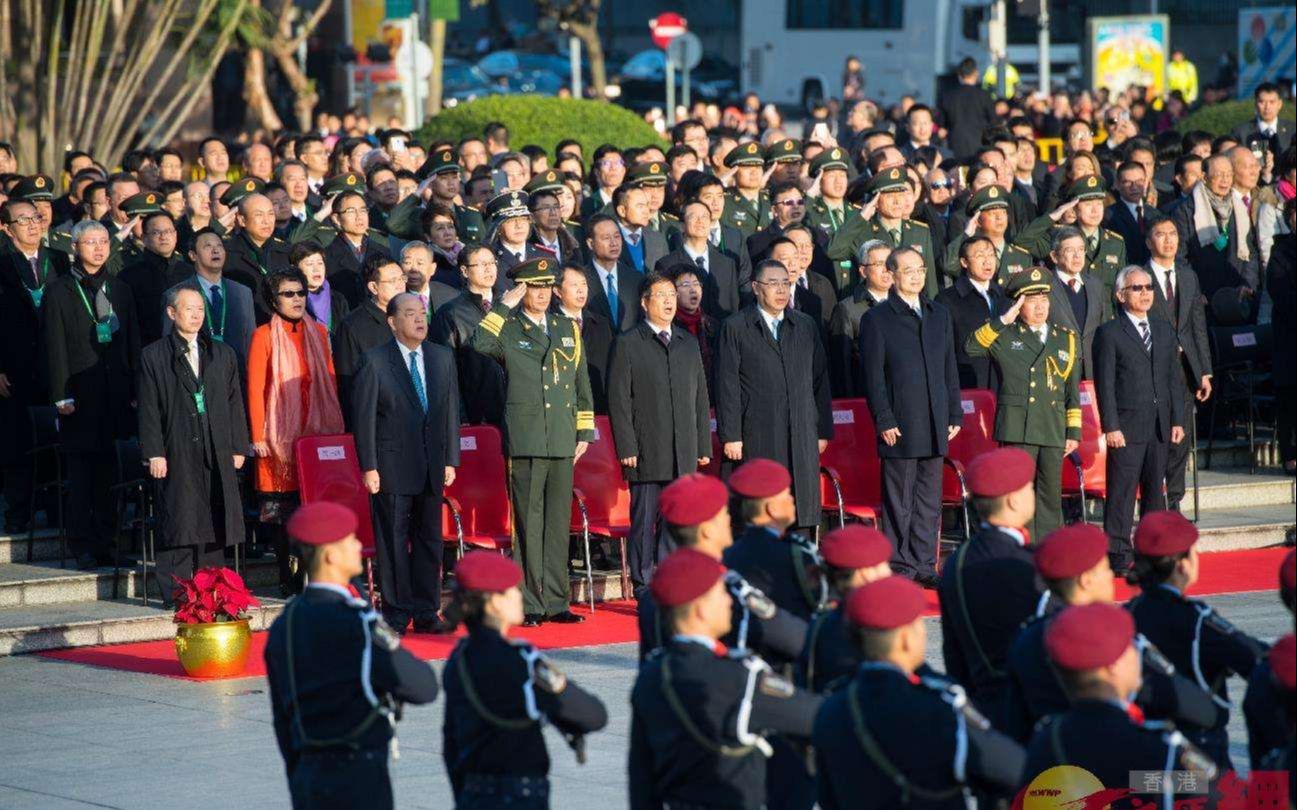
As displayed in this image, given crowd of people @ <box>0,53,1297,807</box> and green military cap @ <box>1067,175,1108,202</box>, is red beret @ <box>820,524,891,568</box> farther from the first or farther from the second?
green military cap @ <box>1067,175,1108,202</box>

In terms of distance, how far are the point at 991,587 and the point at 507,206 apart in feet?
25.7

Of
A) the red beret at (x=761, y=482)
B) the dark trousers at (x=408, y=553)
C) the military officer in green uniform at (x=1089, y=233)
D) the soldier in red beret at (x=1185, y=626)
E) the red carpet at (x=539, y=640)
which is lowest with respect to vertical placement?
the red carpet at (x=539, y=640)

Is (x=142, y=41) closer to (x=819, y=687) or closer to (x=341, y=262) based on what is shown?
(x=341, y=262)

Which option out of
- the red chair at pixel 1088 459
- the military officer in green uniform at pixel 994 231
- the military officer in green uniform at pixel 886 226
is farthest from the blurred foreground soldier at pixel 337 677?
the military officer in green uniform at pixel 994 231

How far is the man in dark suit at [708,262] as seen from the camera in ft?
51.9

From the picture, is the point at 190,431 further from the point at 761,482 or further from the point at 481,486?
the point at 761,482

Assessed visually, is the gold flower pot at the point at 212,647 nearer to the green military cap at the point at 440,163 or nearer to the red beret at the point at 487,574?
the red beret at the point at 487,574

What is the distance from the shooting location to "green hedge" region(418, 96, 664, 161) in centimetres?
2416

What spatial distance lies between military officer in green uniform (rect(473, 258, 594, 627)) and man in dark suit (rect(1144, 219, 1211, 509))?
4519 millimetres

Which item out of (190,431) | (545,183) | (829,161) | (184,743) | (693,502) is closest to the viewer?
(693,502)

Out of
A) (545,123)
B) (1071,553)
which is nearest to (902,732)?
(1071,553)

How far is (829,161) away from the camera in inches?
698

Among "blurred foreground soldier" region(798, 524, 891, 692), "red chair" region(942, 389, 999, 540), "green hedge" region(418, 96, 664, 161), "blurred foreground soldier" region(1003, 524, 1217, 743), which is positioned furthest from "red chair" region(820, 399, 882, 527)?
"green hedge" region(418, 96, 664, 161)

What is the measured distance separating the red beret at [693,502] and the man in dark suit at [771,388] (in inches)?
235
